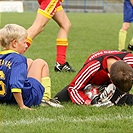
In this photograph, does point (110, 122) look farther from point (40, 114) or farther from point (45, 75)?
point (45, 75)

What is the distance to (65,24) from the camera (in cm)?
793

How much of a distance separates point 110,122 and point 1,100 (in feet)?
4.18

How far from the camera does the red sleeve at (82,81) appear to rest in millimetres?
5231

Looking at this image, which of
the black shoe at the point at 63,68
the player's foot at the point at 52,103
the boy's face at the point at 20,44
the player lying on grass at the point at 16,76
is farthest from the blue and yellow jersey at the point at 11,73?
the black shoe at the point at 63,68

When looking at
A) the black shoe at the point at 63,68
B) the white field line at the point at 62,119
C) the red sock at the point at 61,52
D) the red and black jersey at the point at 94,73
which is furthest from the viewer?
the red sock at the point at 61,52

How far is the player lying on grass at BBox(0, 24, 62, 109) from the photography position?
4891 millimetres

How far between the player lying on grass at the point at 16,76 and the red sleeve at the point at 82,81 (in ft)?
0.78

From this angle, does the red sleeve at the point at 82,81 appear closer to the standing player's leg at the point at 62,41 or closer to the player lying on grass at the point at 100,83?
the player lying on grass at the point at 100,83

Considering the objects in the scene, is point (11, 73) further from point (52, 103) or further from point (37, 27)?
point (37, 27)

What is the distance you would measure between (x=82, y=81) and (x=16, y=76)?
Result: 0.78m

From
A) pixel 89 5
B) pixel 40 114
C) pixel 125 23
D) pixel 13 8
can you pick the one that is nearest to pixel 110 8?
pixel 89 5

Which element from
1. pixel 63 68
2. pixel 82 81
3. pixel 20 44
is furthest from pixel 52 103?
pixel 63 68

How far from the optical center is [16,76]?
4871mm

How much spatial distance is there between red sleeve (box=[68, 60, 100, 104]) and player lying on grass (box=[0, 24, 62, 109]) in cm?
24
